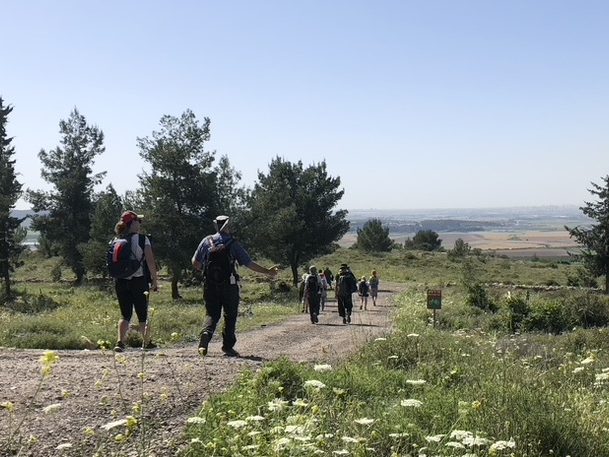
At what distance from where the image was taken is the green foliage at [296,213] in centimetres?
3678

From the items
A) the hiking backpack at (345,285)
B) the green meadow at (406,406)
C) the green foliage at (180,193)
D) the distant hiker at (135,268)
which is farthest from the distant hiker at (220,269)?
the green foliage at (180,193)

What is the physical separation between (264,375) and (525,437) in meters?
2.40

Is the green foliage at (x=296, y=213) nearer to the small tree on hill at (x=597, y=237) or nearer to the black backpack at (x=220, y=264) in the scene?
the small tree on hill at (x=597, y=237)

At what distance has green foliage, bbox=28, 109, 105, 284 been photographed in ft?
161

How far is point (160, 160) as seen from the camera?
32.8m

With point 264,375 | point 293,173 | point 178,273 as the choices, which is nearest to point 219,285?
point 264,375

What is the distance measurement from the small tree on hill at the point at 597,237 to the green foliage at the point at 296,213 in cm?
1521

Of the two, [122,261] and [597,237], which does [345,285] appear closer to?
[122,261]

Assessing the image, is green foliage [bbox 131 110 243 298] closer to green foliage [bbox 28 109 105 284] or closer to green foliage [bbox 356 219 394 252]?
green foliage [bbox 28 109 105 284]

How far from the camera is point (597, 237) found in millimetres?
39000

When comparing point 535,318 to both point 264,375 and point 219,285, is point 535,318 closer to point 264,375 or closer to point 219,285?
point 219,285

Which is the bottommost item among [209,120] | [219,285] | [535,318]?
[535,318]

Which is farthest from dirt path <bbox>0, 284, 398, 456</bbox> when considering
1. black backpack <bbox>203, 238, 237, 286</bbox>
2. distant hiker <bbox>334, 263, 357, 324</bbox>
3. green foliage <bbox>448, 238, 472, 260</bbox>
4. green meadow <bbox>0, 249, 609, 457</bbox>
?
green foliage <bbox>448, 238, 472, 260</bbox>

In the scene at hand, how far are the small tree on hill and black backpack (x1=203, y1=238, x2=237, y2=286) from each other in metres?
36.2
